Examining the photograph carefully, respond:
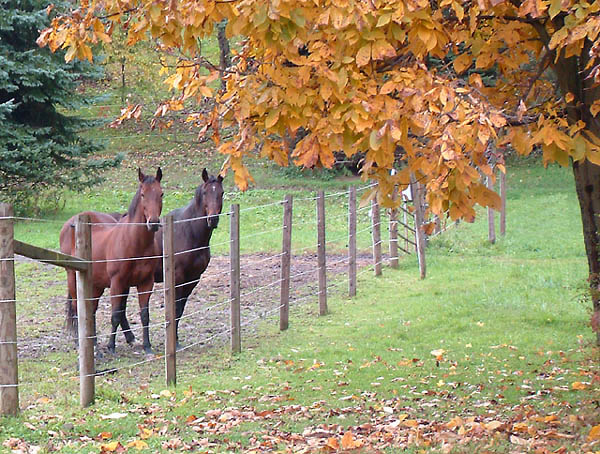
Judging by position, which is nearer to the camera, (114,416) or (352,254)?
(114,416)

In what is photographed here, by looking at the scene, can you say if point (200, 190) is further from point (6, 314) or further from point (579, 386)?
point (579, 386)

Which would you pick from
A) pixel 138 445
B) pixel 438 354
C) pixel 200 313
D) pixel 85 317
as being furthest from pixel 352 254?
pixel 138 445

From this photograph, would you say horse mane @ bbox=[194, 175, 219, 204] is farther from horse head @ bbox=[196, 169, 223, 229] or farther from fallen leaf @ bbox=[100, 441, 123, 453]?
fallen leaf @ bbox=[100, 441, 123, 453]

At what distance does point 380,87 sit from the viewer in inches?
233

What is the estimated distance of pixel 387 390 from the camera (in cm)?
786

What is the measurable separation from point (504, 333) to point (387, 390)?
321cm

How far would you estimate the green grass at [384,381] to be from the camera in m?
6.14

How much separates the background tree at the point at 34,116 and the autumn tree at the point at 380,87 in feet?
54.9

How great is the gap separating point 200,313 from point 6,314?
648 cm

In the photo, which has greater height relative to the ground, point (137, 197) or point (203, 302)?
point (137, 197)

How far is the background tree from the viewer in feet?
74.3

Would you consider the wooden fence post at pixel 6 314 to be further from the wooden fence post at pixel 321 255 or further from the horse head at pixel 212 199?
the wooden fence post at pixel 321 255

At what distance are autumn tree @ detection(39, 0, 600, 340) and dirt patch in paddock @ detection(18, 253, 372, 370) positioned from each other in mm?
3903

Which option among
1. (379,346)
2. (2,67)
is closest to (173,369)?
(379,346)
